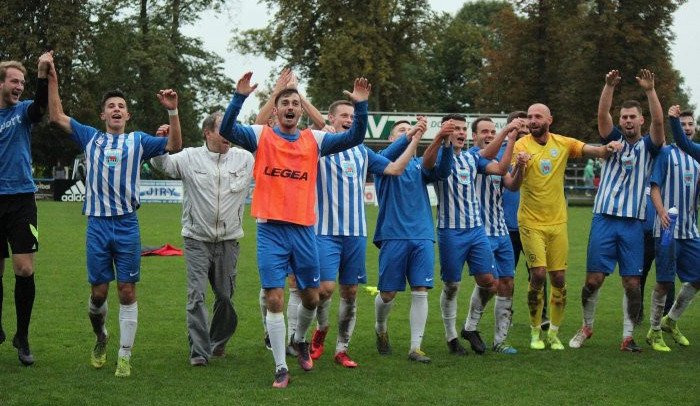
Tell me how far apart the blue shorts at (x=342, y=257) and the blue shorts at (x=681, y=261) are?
3.35 meters

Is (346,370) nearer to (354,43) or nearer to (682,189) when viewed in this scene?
(682,189)

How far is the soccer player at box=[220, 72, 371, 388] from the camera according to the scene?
7.92 m

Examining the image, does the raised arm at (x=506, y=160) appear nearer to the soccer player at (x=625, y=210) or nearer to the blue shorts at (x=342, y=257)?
the soccer player at (x=625, y=210)

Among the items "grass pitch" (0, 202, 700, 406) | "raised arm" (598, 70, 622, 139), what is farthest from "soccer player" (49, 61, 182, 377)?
"raised arm" (598, 70, 622, 139)

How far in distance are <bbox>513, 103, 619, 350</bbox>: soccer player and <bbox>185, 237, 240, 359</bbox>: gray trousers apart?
3043mm

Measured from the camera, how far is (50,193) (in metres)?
40.8

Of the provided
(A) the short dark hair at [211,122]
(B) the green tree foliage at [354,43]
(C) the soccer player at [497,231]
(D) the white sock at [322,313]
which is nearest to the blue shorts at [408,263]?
(D) the white sock at [322,313]

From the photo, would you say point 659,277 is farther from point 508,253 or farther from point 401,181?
point 401,181

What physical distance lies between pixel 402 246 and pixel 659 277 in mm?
3029

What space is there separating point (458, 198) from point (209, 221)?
2.49 metres

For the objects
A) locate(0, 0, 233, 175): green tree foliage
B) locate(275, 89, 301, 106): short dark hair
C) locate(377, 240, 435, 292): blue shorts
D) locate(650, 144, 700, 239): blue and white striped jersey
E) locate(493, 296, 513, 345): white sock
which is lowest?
locate(493, 296, 513, 345): white sock

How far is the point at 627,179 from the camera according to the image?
9.80 meters

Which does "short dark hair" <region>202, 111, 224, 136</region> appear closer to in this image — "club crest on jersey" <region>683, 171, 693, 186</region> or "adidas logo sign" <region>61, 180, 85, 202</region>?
"club crest on jersey" <region>683, 171, 693, 186</region>

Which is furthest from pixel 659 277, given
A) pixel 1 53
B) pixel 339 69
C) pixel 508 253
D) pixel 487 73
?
pixel 487 73
